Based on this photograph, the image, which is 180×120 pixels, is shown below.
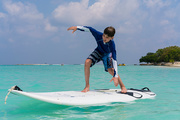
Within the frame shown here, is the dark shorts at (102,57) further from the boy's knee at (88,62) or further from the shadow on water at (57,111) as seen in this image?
the shadow on water at (57,111)

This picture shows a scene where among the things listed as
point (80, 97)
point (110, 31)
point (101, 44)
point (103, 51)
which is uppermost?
point (110, 31)

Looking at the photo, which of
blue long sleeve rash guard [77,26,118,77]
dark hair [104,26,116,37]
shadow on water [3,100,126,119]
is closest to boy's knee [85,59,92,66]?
blue long sleeve rash guard [77,26,118,77]

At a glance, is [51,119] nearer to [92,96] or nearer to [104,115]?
[104,115]

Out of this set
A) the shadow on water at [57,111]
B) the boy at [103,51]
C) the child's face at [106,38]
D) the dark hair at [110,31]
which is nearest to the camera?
the shadow on water at [57,111]

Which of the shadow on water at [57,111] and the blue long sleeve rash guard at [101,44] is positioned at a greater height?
the blue long sleeve rash guard at [101,44]

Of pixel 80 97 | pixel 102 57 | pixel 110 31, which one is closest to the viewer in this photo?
pixel 110 31

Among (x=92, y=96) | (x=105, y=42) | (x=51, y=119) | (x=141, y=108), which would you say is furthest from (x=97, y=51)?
(x=51, y=119)

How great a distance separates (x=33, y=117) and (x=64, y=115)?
59cm

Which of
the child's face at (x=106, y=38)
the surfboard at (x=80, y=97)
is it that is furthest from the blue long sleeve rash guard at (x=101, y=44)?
the surfboard at (x=80, y=97)

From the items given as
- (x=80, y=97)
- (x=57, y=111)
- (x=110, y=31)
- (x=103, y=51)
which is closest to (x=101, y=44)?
(x=103, y=51)

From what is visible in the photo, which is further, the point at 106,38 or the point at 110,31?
the point at 106,38

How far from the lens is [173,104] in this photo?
15.2 feet

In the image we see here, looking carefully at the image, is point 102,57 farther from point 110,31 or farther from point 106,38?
point 110,31

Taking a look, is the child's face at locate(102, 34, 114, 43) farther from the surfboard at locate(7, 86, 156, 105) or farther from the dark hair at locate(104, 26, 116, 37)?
the surfboard at locate(7, 86, 156, 105)
